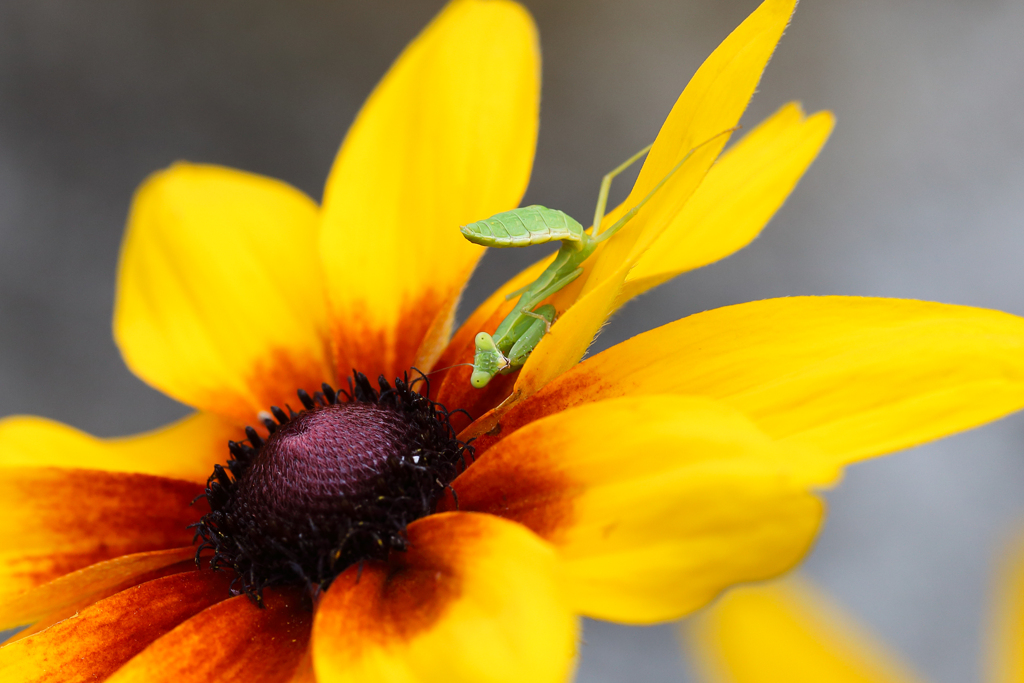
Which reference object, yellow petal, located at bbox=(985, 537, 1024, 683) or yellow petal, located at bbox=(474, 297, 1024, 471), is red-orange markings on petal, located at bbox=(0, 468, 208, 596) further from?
yellow petal, located at bbox=(985, 537, 1024, 683)

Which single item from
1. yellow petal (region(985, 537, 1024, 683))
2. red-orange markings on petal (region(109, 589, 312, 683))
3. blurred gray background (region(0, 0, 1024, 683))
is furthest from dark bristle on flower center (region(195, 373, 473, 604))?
blurred gray background (region(0, 0, 1024, 683))

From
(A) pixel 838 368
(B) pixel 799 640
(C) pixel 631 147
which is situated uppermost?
(A) pixel 838 368

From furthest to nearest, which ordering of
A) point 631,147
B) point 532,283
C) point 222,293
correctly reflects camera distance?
point 631,147, point 222,293, point 532,283

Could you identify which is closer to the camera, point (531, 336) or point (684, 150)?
point (684, 150)

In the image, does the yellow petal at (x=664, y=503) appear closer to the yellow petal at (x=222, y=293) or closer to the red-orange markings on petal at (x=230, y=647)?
the red-orange markings on petal at (x=230, y=647)

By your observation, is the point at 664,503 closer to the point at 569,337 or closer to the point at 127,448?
the point at 569,337

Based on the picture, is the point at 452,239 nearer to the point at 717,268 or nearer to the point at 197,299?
the point at 197,299

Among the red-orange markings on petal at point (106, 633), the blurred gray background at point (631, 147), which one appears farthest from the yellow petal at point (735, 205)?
the blurred gray background at point (631, 147)

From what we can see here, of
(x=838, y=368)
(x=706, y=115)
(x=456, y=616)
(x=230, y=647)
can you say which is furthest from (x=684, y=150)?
(x=230, y=647)

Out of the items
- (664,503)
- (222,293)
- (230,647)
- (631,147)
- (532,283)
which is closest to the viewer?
(664,503)
